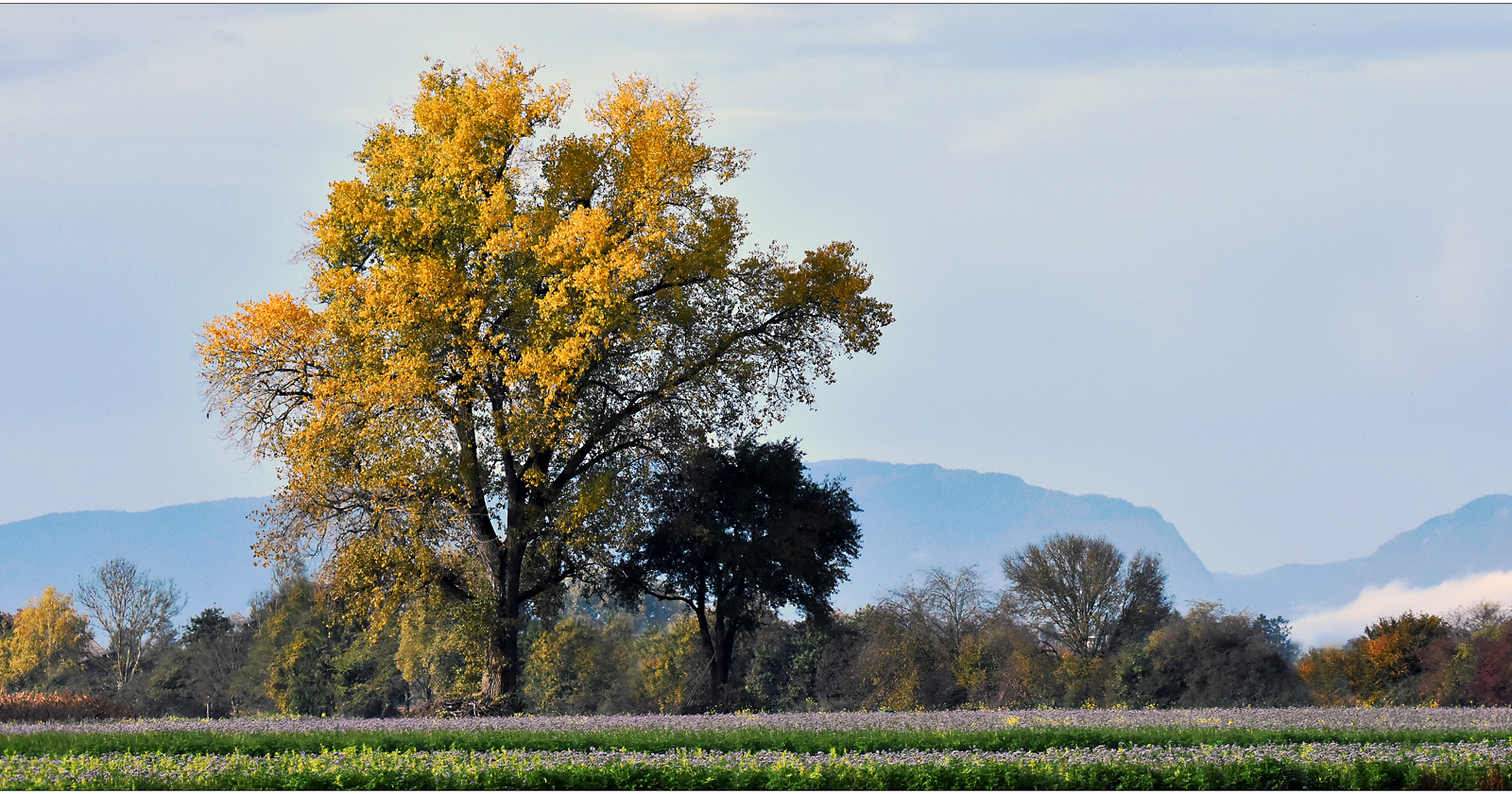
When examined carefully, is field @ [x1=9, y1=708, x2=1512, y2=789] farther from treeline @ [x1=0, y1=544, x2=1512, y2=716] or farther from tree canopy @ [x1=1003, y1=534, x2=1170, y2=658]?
tree canopy @ [x1=1003, y1=534, x2=1170, y2=658]

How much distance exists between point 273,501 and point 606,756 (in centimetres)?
1520

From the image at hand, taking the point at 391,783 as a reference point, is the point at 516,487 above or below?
above

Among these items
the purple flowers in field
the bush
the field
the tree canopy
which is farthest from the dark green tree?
the tree canopy

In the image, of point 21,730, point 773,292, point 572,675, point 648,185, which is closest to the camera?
point 21,730

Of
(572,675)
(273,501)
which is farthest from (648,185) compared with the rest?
(572,675)

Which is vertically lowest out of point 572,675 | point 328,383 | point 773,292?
point 572,675

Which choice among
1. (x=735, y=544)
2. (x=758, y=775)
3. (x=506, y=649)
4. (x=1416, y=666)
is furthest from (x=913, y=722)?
(x=1416, y=666)

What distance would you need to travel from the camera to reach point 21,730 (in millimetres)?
16984

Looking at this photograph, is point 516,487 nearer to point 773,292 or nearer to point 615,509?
point 615,509

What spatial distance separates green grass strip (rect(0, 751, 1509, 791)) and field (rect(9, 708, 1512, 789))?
0.02 m

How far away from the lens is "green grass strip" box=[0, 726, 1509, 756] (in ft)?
47.5

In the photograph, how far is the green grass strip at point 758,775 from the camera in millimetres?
12211

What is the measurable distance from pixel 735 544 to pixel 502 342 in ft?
25.1

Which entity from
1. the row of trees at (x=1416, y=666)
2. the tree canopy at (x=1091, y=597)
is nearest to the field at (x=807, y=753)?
the row of trees at (x=1416, y=666)
